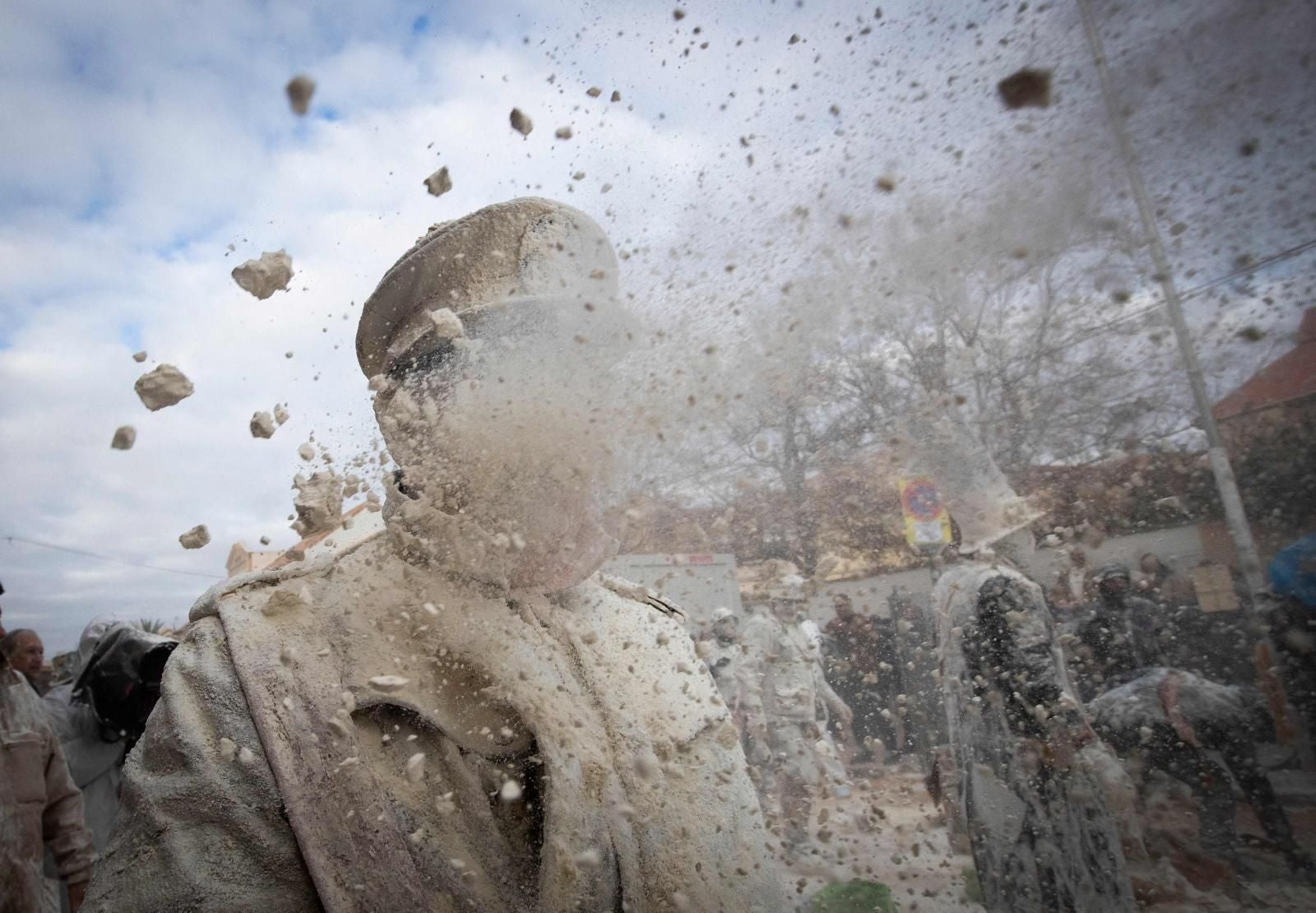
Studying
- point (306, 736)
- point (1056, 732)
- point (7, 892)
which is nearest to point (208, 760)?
point (306, 736)

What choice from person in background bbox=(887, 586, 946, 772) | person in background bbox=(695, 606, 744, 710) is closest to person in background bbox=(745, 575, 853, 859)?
person in background bbox=(695, 606, 744, 710)

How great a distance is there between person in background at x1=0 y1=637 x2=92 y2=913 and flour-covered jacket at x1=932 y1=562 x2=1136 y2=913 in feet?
13.3

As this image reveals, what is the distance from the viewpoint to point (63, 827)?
351 centimetres

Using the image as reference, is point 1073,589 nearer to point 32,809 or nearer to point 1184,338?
point 1184,338

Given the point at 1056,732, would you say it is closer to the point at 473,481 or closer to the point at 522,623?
the point at 522,623

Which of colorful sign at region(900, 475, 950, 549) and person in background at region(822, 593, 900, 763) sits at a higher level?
colorful sign at region(900, 475, 950, 549)

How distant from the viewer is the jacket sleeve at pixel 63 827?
3.48m

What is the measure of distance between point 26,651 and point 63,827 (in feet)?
4.42

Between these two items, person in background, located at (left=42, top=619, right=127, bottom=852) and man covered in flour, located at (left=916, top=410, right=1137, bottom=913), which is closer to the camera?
man covered in flour, located at (left=916, top=410, right=1137, bottom=913)

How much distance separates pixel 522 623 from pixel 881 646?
3.36 feet

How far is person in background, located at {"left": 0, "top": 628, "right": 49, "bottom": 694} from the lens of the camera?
4.19m

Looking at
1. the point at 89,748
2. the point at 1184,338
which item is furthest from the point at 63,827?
the point at 1184,338

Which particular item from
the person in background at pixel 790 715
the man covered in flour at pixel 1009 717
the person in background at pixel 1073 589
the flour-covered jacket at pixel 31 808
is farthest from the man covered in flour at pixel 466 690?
the flour-covered jacket at pixel 31 808

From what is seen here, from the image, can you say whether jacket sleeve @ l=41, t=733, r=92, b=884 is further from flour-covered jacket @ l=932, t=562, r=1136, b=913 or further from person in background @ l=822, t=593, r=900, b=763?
flour-covered jacket @ l=932, t=562, r=1136, b=913
